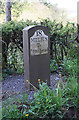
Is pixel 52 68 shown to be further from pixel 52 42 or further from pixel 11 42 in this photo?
pixel 11 42

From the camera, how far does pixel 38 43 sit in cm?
290

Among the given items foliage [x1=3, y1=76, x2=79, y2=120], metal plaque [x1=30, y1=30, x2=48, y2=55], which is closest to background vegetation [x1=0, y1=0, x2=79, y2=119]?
foliage [x1=3, y1=76, x2=79, y2=120]

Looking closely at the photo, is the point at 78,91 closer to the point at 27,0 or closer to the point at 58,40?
the point at 58,40

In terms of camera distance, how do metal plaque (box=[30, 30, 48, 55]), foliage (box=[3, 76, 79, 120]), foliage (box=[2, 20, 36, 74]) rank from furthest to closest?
1. foliage (box=[2, 20, 36, 74])
2. metal plaque (box=[30, 30, 48, 55])
3. foliage (box=[3, 76, 79, 120])

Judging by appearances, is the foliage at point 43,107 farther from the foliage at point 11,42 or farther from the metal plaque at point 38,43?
the foliage at point 11,42

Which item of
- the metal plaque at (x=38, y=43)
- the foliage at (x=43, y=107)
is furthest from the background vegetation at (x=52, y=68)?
the metal plaque at (x=38, y=43)

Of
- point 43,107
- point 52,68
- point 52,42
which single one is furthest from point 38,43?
point 52,42

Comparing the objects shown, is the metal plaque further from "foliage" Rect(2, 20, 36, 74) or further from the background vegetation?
"foliage" Rect(2, 20, 36, 74)

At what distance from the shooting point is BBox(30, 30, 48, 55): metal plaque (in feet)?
9.34

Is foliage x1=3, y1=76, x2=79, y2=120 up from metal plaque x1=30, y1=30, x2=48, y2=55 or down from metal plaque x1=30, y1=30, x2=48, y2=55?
down

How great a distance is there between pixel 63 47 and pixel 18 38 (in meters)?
1.41

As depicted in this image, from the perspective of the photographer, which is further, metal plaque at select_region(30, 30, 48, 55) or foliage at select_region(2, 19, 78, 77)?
foliage at select_region(2, 19, 78, 77)

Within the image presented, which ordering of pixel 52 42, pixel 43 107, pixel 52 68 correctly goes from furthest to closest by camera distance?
1. pixel 52 42
2. pixel 52 68
3. pixel 43 107

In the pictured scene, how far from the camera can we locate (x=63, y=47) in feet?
15.3
